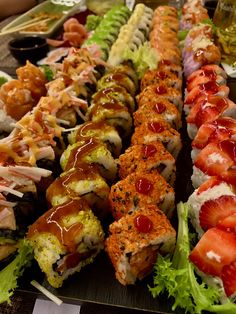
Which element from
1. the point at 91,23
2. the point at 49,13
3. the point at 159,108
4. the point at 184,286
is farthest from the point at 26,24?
the point at 184,286

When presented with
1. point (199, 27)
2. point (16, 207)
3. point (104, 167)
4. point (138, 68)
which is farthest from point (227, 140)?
point (199, 27)

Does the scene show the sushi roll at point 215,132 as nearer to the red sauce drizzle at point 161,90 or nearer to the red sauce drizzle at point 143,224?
the red sauce drizzle at point 161,90

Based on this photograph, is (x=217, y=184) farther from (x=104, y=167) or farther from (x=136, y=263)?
(x=104, y=167)

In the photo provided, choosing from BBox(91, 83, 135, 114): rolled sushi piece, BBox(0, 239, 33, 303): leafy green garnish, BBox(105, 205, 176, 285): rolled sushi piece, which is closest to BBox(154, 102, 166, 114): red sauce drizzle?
BBox(91, 83, 135, 114): rolled sushi piece

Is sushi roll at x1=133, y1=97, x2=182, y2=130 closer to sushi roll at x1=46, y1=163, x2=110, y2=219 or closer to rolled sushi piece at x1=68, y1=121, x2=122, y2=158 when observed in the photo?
rolled sushi piece at x1=68, y1=121, x2=122, y2=158

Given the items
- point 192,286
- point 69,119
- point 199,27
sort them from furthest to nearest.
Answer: point 199,27, point 69,119, point 192,286

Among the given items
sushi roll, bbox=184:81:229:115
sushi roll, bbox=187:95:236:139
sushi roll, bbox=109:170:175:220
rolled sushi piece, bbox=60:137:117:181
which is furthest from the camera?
sushi roll, bbox=184:81:229:115

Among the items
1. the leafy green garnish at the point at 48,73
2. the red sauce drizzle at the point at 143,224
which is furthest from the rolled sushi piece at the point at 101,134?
the leafy green garnish at the point at 48,73
